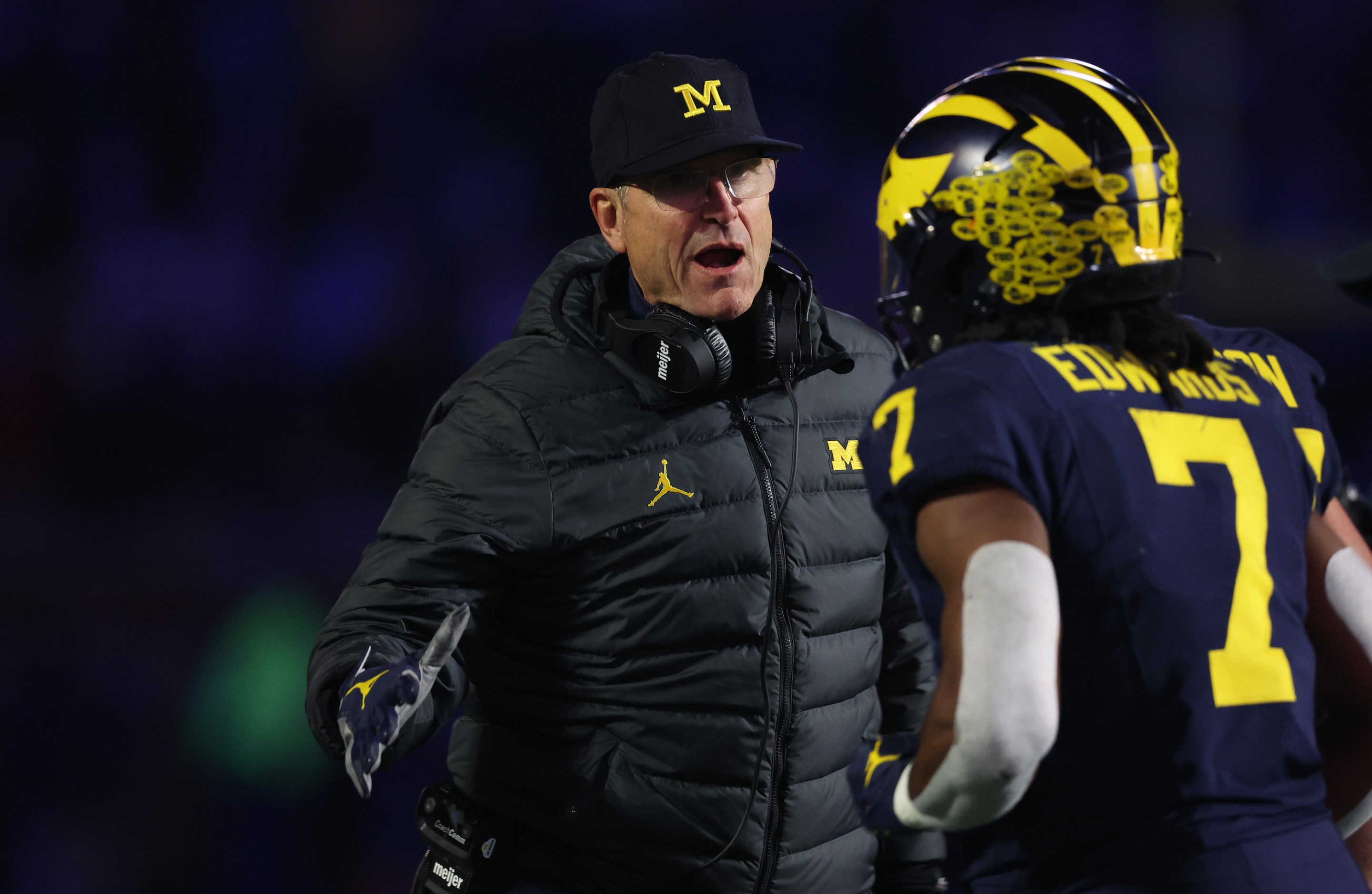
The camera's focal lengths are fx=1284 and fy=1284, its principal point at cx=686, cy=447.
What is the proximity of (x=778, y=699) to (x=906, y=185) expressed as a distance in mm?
653

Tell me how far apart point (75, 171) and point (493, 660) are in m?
2.00

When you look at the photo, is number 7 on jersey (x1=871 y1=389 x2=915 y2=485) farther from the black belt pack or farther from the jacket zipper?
the black belt pack

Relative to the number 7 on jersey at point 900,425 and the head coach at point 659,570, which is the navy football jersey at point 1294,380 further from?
the head coach at point 659,570

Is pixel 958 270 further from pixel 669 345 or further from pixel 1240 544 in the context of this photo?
pixel 669 345

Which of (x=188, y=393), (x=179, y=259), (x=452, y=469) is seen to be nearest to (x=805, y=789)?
(x=452, y=469)

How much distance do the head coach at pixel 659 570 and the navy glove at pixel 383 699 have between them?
6cm

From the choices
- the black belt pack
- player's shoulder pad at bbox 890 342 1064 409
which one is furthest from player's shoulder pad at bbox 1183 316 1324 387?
the black belt pack

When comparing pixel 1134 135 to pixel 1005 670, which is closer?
pixel 1005 670

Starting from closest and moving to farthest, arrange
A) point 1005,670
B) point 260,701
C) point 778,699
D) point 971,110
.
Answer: point 1005,670, point 971,110, point 778,699, point 260,701

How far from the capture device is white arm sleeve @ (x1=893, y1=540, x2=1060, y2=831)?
2.88 feet

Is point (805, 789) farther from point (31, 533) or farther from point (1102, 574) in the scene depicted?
point (31, 533)

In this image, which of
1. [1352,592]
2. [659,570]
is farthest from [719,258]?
[1352,592]

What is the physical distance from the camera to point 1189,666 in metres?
0.94

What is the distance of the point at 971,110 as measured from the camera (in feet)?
3.67
